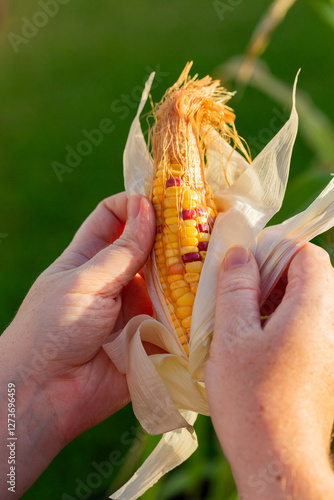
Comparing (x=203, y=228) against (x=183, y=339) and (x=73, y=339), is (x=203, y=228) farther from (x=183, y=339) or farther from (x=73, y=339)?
(x=73, y=339)

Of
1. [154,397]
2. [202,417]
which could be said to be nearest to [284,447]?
[154,397]

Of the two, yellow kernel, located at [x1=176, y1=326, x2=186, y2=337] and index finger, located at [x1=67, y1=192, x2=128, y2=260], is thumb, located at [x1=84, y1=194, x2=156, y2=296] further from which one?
index finger, located at [x1=67, y1=192, x2=128, y2=260]

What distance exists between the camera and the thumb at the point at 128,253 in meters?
1.34

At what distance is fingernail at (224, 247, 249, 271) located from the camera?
3.94 ft

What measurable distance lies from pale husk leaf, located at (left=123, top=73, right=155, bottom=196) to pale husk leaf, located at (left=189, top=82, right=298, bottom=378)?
0.28 meters

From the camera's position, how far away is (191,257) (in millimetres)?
1294

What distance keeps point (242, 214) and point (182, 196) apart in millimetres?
172

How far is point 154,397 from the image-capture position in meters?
1.23

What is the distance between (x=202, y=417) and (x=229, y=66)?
1.52m

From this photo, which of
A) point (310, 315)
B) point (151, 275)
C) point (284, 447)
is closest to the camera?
→ point (284, 447)

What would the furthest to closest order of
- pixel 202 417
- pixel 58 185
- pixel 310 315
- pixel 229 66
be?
1. pixel 58 185
2. pixel 229 66
3. pixel 202 417
4. pixel 310 315

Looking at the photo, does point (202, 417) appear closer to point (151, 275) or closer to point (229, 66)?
point (151, 275)

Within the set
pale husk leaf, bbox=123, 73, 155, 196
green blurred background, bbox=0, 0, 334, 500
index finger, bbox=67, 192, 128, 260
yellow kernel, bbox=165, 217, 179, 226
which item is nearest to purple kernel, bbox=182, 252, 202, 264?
yellow kernel, bbox=165, 217, 179, 226

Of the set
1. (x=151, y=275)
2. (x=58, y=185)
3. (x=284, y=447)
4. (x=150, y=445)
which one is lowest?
(x=150, y=445)
